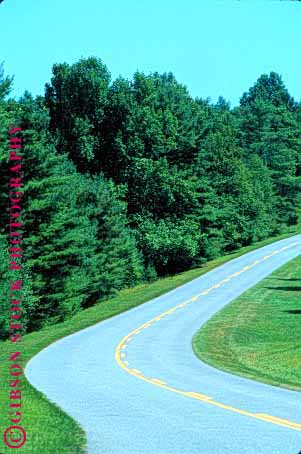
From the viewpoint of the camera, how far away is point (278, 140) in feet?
347

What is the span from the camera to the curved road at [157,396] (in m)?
11.1

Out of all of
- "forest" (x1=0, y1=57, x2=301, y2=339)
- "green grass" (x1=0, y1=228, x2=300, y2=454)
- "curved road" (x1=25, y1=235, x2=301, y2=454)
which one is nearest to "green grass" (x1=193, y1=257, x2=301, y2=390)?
"curved road" (x1=25, y1=235, x2=301, y2=454)

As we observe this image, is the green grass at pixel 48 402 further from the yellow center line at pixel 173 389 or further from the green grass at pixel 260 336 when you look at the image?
the green grass at pixel 260 336

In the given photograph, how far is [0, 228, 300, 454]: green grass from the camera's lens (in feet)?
35.6

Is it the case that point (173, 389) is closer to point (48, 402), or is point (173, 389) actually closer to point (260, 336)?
point (48, 402)

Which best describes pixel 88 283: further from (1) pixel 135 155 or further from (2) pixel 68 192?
(1) pixel 135 155

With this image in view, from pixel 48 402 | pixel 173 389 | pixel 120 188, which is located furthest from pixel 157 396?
pixel 120 188

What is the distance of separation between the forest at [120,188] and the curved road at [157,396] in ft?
19.0

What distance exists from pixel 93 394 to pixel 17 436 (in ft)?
19.6

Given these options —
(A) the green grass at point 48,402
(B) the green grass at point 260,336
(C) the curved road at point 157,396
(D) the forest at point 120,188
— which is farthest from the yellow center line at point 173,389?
(D) the forest at point 120,188

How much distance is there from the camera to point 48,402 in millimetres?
15141

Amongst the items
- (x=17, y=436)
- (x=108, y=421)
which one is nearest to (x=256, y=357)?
(x=108, y=421)

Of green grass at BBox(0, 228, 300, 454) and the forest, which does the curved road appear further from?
the forest

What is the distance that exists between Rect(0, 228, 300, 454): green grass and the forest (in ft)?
4.93
